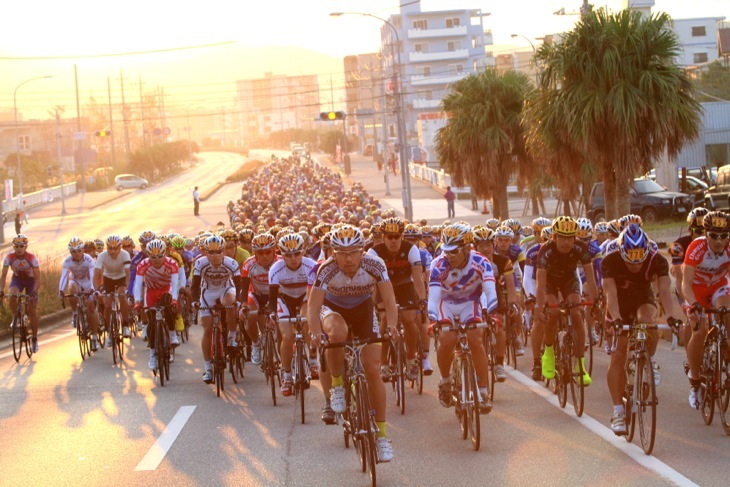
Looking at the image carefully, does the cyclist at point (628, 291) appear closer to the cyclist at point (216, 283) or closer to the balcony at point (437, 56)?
the cyclist at point (216, 283)

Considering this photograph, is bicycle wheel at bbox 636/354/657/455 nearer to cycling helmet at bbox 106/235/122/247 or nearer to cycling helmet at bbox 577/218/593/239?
cycling helmet at bbox 577/218/593/239

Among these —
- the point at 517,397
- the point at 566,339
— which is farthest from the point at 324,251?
the point at 566,339

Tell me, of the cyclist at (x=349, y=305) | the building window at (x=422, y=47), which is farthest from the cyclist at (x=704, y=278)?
the building window at (x=422, y=47)

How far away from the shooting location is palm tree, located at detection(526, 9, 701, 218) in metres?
26.0

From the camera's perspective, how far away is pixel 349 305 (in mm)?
9758

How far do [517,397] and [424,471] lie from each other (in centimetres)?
366

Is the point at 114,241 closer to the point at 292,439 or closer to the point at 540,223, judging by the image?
the point at 540,223

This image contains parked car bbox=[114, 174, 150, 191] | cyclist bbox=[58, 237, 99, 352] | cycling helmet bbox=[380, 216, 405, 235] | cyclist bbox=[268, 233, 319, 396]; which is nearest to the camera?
cyclist bbox=[268, 233, 319, 396]

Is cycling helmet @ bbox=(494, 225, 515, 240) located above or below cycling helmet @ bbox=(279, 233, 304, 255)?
below

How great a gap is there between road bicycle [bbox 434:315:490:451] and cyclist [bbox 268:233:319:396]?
2.37 metres

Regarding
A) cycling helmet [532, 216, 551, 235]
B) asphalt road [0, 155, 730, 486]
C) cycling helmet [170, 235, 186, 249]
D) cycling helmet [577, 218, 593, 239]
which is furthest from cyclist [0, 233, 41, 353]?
cycling helmet [577, 218, 593, 239]

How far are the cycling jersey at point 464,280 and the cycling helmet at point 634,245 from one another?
1.53 m

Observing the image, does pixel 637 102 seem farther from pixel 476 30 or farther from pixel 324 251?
pixel 476 30

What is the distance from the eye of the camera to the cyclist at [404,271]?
13.0 metres
